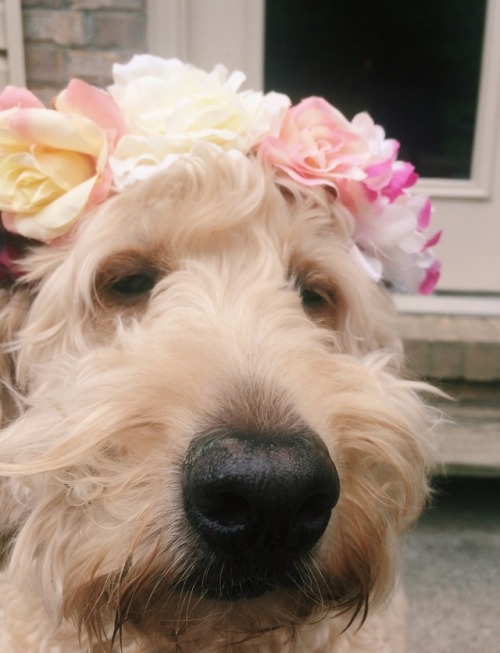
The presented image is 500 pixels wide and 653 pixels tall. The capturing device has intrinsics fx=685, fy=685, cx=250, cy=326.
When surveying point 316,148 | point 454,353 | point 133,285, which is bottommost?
point 454,353

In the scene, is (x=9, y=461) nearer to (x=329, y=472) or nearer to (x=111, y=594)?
(x=111, y=594)

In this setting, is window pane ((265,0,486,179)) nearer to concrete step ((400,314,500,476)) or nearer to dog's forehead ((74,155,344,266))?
concrete step ((400,314,500,476))

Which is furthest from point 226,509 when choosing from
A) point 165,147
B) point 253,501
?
point 165,147

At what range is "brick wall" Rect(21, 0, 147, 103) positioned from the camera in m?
2.67

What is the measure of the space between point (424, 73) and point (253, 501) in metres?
2.75

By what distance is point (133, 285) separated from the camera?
53.6 inches

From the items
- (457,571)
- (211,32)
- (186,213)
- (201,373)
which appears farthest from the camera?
(211,32)

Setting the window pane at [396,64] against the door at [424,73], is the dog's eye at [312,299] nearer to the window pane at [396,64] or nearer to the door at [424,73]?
the door at [424,73]

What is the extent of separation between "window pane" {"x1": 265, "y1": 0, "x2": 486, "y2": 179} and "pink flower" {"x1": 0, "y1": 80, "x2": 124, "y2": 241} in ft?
6.15

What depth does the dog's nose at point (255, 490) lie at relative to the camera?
0.85 metres

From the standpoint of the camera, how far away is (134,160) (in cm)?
128

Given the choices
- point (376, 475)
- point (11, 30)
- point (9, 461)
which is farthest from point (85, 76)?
point (376, 475)

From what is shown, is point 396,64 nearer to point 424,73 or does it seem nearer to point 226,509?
Answer: point 424,73

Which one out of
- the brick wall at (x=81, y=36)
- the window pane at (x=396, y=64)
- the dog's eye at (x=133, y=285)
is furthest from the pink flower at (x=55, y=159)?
the window pane at (x=396, y=64)
